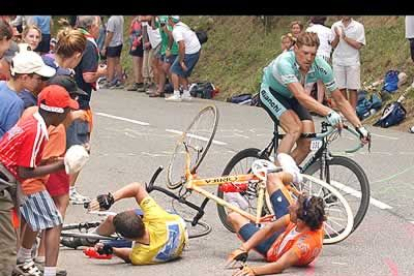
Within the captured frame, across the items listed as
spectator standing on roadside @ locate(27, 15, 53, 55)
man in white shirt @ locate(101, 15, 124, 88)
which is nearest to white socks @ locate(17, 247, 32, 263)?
spectator standing on roadside @ locate(27, 15, 53, 55)

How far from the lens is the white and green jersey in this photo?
7.76 metres

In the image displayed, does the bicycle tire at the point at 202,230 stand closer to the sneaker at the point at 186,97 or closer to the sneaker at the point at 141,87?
the sneaker at the point at 186,97

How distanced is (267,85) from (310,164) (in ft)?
2.63

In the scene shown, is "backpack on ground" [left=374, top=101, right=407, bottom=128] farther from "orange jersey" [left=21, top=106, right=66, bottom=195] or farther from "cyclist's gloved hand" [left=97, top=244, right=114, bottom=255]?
"orange jersey" [left=21, top=106, right=66, bottom=195]

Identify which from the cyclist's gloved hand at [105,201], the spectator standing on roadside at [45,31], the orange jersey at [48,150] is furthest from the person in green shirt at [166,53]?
the orange jersey at [48,150]

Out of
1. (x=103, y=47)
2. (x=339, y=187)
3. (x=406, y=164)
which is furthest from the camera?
→ (x=103, y=47)

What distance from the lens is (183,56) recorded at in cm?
1795

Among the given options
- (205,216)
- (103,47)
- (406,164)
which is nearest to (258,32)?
(103,47)

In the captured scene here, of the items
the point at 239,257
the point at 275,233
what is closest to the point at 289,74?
the point at 275,233

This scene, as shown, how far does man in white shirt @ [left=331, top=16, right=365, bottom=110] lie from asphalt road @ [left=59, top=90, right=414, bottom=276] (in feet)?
3.52

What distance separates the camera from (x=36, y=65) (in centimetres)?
604

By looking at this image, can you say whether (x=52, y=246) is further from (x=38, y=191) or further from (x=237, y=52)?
(x=237, y=52)

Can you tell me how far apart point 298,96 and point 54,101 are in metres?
2.44

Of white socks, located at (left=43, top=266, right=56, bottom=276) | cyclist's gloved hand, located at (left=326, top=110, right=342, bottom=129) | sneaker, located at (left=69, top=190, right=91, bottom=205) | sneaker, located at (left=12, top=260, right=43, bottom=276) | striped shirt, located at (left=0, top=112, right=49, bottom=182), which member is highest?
striped shirt, located at (left=0, top=112, right=49, bottom=182)
